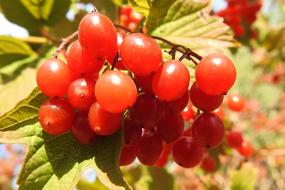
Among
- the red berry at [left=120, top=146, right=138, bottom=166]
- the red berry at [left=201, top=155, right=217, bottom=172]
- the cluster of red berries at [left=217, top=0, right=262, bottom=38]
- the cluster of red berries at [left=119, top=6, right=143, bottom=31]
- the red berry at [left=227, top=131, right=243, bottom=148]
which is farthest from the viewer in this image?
the cluster of red berries at [left=217, top=0, right=262, bottom=38]

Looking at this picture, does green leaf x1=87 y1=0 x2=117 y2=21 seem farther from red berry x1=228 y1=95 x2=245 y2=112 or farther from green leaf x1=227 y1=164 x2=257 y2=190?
green leaf x1=227 y1=164 x2=257 y2=190

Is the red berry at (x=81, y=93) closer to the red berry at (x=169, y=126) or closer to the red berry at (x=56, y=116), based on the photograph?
the red berry at (x=56, y=116)

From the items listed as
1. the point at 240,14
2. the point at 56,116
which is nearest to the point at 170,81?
the point at 56,116

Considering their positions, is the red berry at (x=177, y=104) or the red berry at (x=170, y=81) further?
the red berry at (x=177, y=104)

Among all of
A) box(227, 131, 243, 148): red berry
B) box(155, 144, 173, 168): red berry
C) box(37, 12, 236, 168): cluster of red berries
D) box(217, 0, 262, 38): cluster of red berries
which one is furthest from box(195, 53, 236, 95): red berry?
box(217, 0, 262, 38): cluster of red berries

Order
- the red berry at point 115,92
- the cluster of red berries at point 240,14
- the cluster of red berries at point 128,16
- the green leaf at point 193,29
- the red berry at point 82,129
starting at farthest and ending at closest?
the cluster of red berries at point 240,14 → the cluster of red berries at point 128,16 → the green leaf at point 193,29 → the red berry at point 82,129 → the red berry at point 115,92

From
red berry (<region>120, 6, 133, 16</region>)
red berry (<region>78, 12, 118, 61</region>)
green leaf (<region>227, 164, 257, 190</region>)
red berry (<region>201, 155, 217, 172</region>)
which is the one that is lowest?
green leaf (<region>227, 164, 257, 190</region>)

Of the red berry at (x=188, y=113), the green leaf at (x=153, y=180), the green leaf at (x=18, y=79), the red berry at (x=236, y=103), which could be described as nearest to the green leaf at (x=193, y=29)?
the red berry at (x=188, y=113)
